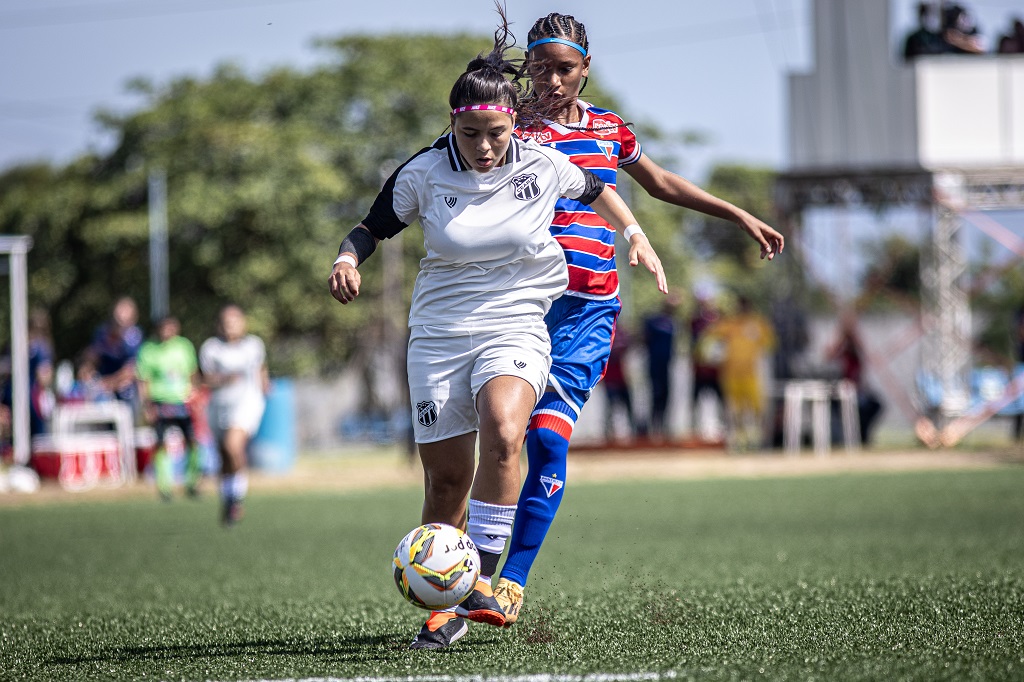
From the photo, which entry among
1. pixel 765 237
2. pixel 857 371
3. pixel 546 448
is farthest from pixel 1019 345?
pixel 546 448

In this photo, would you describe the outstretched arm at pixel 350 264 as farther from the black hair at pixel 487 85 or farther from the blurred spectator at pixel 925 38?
the blurred spectator at pixel 925 38

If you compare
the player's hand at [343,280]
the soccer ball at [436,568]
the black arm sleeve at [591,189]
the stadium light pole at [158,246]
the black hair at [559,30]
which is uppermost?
the stadium light pole at [158,246]

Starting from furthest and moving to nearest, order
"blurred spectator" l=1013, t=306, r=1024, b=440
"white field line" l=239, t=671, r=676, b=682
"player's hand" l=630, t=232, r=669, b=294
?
"blurred spectator" l=1013, t=306, r=1024, b=440 < "player's hand" l=630, t=232, r=669, b=294 < "white field line" l=239, t=671, r=676, b=682

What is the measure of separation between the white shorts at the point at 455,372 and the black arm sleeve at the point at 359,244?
13.8 inches

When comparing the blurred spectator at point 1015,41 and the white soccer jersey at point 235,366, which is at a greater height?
the blurred spectator at point 1015,41

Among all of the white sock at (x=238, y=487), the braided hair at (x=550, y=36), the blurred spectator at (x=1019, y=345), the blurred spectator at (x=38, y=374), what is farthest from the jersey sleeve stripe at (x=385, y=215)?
the blurred spectator at (x=1019, y=345)

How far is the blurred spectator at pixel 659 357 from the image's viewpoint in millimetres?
19375

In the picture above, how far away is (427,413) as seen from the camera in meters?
4.46

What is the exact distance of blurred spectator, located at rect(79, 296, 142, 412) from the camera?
56.4 feet

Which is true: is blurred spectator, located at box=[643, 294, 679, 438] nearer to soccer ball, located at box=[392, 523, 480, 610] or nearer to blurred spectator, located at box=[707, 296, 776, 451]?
blurred spectator, located at box=[707, 296, 776, 451]

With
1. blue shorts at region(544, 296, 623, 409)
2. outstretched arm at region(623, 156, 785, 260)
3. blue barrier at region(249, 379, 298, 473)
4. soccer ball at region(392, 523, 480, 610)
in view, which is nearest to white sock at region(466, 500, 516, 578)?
soccer ball at region(392, 523, 480, 610)

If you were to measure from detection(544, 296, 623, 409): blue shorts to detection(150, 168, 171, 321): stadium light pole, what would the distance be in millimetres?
32570

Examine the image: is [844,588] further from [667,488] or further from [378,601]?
[667,488]

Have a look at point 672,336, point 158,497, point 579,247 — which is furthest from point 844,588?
point 672,336
